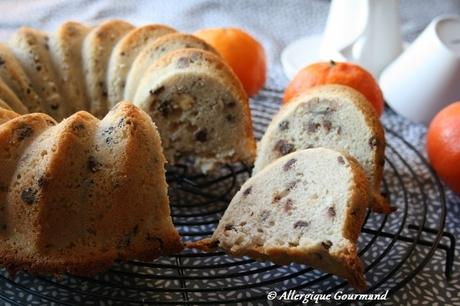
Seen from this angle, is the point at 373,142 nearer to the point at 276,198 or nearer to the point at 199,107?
the point at 276,198

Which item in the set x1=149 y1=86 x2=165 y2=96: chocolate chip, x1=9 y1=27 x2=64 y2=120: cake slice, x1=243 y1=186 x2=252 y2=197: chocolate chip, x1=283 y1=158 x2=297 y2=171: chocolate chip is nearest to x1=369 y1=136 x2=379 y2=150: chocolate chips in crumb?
x1=283 y1=158 x2=297 y2=171: chocolate chip

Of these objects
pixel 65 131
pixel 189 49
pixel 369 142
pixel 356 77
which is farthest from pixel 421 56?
pixel 65 131

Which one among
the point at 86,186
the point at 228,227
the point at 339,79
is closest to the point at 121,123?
the point at 86,186

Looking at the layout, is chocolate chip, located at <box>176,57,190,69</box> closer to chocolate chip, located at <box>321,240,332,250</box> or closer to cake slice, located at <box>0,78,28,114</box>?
cake slice, located at <box>0,78,28,114</box>

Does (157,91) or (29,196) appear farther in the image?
(157,91)

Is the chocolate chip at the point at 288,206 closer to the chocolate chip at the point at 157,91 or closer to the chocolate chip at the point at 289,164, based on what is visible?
the chocolate chip at the point at 289,164

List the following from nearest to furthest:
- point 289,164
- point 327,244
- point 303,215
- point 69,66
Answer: point 327,244
point 303,215
point 289,164
point 69,66
